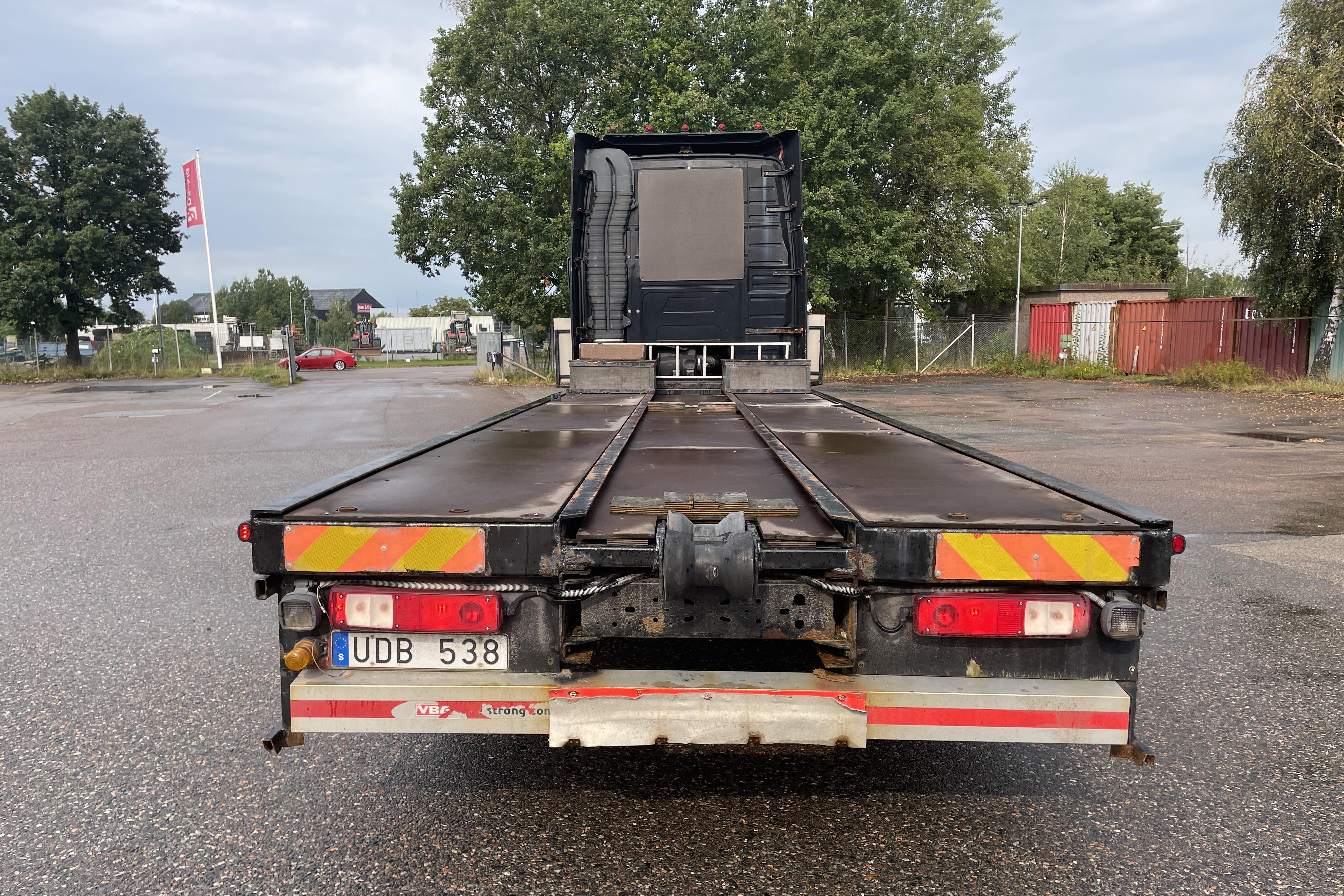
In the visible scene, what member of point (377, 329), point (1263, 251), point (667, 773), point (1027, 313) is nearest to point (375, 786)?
point (667, 773)

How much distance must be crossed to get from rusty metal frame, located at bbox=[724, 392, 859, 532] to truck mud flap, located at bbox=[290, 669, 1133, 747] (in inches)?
18.4

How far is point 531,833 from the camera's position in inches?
111

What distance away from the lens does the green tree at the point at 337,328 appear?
79.4m

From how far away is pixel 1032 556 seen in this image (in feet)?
7.93

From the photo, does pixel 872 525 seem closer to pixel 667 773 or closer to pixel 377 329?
pixel 667 773

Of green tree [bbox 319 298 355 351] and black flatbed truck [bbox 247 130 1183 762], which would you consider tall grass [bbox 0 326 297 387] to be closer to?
black flatbed truck [bbox 247 130 1183 762]

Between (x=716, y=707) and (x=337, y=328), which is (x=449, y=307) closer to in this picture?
(x=337, y=328)

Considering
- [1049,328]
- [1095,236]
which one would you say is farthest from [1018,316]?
[1095,236]

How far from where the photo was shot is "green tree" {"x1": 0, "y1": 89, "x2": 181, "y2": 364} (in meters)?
34.4

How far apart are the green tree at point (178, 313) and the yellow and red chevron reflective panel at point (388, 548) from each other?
402 ft

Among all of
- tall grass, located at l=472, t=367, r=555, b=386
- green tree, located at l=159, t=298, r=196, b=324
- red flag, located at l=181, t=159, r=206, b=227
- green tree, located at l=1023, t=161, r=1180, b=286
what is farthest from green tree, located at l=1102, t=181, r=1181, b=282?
green tree, located at l=159, t=298, r=196, b=324

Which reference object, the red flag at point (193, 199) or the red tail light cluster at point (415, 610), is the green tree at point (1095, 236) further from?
the red tail light cluster at point (415, 610)

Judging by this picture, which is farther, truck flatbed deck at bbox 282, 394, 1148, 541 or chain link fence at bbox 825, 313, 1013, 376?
chain link fence at bbox 825, 313, 1013, 376

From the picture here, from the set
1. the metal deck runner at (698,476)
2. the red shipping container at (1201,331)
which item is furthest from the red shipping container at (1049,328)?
the metal deck runner at (698,476)
